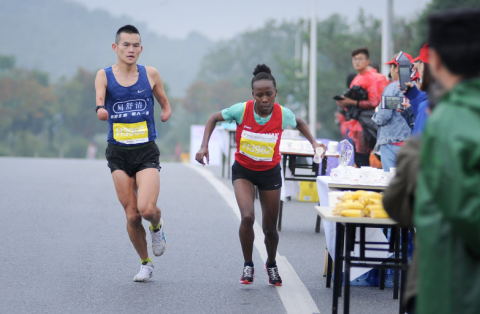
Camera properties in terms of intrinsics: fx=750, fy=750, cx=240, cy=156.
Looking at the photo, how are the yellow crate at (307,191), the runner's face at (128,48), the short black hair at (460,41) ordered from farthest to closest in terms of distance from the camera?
the yellow crate at (307,191)
the runner's face at (128,48)
the short black hair at (460,41)

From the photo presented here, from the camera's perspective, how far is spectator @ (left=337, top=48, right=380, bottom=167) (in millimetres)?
11945

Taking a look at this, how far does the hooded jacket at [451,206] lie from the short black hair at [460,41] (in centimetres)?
9

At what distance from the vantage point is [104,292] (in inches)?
259

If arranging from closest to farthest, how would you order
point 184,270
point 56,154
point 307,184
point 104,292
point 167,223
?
point 104,292
point 184,270
point 167,223
point 307,184
point 56,154

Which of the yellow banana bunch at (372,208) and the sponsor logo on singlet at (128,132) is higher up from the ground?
the sponsor logo on singlet at (128,132)

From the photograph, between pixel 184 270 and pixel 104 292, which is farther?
pixel 184 270

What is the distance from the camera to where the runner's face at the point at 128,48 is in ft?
22.5

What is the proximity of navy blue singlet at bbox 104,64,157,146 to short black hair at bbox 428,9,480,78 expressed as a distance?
4.23 metres

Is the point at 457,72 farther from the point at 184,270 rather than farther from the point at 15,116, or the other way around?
the point at 15,116

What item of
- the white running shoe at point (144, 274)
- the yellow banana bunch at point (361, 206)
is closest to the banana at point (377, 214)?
the yellow banana bunch at point (361, 206)

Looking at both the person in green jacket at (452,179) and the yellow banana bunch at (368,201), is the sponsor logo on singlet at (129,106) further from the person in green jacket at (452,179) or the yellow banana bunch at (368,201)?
the person in green jacket at (452,179)

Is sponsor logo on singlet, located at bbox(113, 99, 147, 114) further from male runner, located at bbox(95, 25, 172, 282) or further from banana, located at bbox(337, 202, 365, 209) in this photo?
banana, located at bbox(337, 202, 365, 209)

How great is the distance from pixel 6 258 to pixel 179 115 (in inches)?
5201

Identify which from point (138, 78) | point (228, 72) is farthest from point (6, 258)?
point (228, 72)
